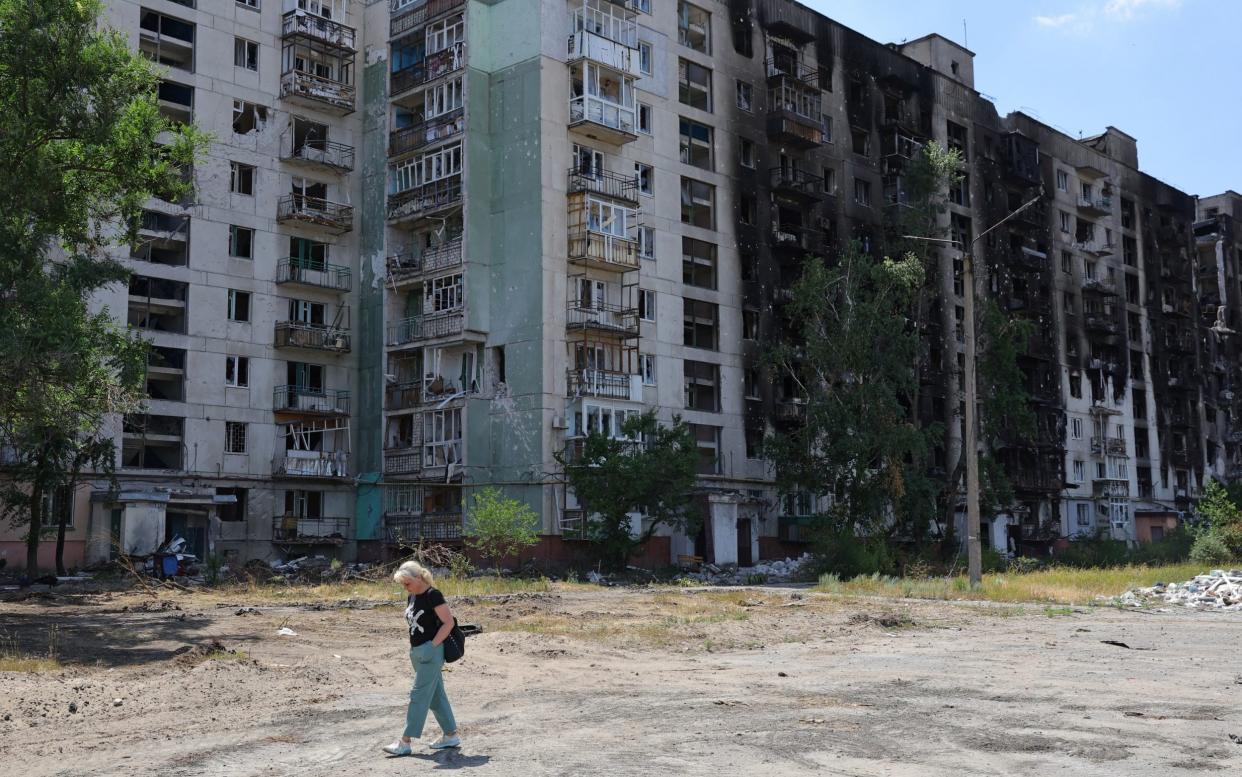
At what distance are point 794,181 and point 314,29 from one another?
934 inches

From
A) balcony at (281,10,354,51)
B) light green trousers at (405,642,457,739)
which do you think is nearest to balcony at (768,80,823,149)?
balcony at (281,10,354,51)

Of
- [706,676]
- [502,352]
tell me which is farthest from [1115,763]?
[502,352]

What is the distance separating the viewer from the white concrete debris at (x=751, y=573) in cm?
4138

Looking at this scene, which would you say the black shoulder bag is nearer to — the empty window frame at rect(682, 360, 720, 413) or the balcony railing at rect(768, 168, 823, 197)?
the empty window frame at rect(682, 360, 720, 413)

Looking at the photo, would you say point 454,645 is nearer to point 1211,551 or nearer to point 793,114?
point 1211,551

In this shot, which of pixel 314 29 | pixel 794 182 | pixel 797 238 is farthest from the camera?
pixel 797 238

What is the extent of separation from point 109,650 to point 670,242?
36.5 metres

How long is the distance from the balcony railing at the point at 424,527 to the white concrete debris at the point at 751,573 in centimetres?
971

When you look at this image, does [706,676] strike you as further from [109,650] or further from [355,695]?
[109,650]

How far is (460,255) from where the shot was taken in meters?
46.4

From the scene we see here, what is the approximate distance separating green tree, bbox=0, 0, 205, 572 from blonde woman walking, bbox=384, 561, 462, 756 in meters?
14.2

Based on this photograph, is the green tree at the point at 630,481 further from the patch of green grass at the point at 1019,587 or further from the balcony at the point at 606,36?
the balcony at the point at 606,36

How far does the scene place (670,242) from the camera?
51.2 meters

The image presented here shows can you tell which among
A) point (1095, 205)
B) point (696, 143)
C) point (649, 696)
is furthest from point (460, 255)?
point (1095, 205)
